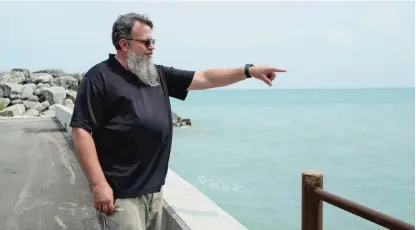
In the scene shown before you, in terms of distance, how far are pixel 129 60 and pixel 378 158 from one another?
33.5 m

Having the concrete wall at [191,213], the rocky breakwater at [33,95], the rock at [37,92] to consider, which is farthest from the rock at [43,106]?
the concrete wall at [191,213]

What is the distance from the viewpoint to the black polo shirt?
2.76m

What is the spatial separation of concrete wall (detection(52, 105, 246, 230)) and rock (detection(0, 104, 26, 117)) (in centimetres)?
2031

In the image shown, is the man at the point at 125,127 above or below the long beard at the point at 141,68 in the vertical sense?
below

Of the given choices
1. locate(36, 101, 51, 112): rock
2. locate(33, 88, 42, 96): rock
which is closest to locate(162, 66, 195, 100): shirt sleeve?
locate(36, 101, 51, 112): rock

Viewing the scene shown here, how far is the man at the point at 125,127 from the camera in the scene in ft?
8.98

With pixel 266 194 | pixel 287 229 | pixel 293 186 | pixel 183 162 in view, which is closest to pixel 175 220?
pixel 287 229

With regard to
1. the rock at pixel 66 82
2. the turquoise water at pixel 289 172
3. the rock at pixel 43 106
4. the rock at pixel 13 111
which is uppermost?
the rock at pixel 66 82

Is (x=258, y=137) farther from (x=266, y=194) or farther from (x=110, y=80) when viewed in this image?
(x=110, y=80)

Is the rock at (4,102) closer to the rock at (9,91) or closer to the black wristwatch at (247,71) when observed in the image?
the rock at (9,91)

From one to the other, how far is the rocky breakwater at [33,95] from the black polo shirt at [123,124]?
69.0 feet

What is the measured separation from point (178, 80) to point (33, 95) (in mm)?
27544

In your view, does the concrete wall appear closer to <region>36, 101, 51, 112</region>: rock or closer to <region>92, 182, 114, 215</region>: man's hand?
<region>92, 182, 114, 215</region>: man's hand

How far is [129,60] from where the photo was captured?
114 inches
